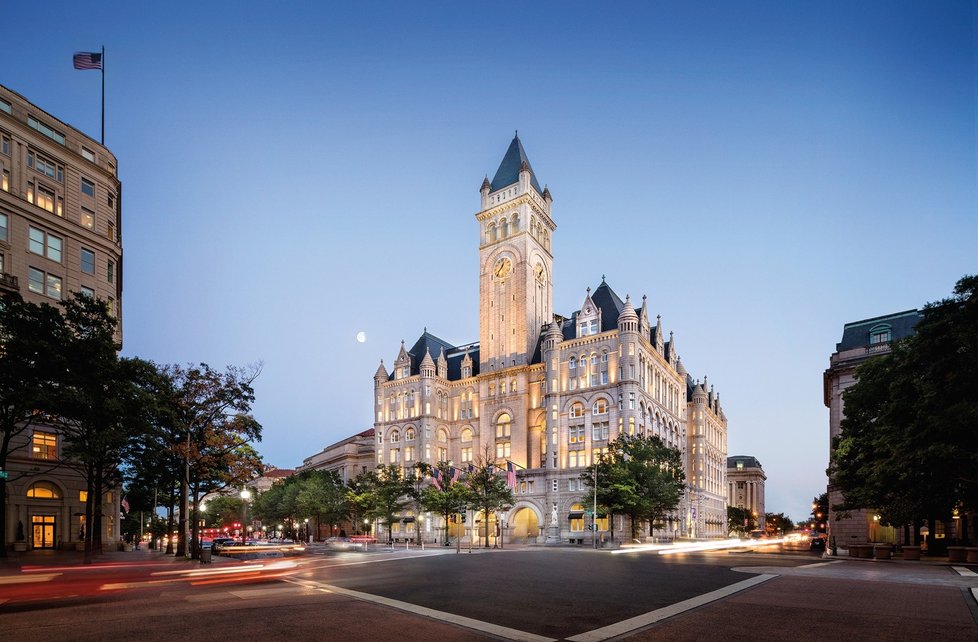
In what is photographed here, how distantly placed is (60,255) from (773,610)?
53773 mm

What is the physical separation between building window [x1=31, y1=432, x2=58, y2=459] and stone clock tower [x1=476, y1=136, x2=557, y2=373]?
2235 inches

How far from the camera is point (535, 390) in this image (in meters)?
86.3

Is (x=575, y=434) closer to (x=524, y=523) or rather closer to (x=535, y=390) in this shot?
(x=535, y=390)

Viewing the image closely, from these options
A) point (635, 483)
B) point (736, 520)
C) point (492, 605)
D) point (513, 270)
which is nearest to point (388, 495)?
point (635, 483)

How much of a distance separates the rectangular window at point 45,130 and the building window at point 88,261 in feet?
29.9

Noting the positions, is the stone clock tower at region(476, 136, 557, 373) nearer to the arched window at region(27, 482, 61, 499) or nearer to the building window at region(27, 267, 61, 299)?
the building window at region(27, 267, 61, 299)

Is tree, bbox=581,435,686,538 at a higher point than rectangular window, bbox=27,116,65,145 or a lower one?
lower

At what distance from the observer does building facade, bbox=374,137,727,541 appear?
251ft

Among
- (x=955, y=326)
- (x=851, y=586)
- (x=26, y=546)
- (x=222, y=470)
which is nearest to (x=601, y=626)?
(x=851, y=586)

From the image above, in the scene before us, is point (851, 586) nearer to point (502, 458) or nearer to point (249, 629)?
point (249, 629)

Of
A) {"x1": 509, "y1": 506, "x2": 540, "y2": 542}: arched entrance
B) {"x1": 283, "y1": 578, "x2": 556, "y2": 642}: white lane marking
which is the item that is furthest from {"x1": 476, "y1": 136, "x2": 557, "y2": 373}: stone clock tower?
{"x1": 283, "y1": 578, "x2": 556, "y2": 642}: white lane marking

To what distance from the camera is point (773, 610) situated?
14625 mm

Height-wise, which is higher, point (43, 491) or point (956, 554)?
point (43, 491)

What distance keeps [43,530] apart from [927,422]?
59352 mm
